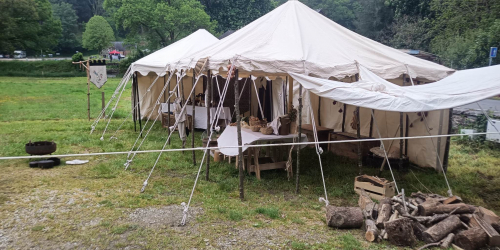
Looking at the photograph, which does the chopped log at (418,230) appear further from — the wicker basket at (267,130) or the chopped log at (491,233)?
the wicker basket at (267,130)

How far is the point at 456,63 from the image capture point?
1950 cm

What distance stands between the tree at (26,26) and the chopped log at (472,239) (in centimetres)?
3439

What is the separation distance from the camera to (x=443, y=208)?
4566 millimetres

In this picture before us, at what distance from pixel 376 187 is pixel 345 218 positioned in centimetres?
132

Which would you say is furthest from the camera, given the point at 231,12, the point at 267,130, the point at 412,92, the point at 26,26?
the point at 231,12

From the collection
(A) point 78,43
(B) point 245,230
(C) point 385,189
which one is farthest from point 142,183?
(A) point 78,43

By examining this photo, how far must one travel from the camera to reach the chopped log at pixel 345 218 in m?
4.50

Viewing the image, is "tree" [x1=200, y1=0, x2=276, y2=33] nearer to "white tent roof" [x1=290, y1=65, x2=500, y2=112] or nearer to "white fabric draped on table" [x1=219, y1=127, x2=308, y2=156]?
"white fabric draped on table" [x1=219, y1=127, x2=308, y2=156]

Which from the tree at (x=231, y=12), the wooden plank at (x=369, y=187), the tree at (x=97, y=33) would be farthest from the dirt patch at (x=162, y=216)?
the tree at (x=97, y=33)

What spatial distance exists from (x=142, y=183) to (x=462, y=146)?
25.6 ft

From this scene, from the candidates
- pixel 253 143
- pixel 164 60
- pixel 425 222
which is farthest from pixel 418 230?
pixel 164 60

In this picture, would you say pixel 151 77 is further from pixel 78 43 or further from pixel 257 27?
pixel 78 43

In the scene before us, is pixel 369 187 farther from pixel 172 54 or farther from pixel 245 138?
pixel 172 54

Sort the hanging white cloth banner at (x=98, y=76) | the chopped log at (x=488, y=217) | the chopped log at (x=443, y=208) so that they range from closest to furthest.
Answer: the chopped log at (x=488, y=217), the chopped log at (x=443, y=208), the hanging white cloth banner at (x=98, y=76)
